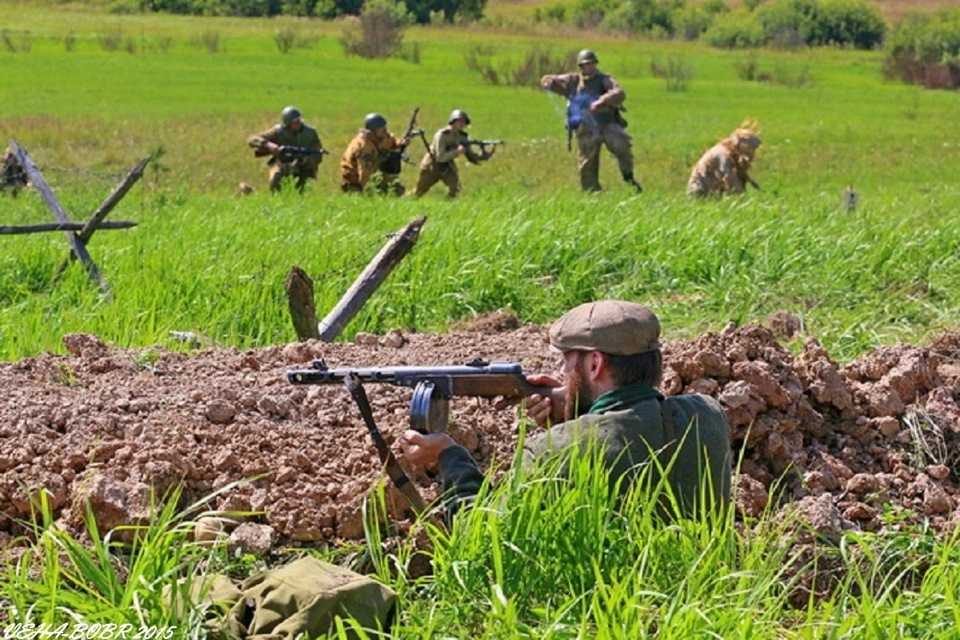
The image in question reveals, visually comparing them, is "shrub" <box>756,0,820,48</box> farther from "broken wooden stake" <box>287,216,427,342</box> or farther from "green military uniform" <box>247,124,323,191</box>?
"broken wooden stake" <box>287,216,427,342</box>

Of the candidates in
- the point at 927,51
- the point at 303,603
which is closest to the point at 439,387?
the point at 303,603

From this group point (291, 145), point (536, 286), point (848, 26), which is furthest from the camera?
point (848, 26)

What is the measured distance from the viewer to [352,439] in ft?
21.7

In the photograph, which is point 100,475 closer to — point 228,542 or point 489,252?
point 228,542

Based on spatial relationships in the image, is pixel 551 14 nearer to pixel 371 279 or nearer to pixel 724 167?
pixel 724 167

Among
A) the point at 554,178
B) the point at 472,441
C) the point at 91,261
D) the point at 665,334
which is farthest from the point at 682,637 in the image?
the point at 554,178

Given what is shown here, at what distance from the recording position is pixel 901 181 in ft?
89.9

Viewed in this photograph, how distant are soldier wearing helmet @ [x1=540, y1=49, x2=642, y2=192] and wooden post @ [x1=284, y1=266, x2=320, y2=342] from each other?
44.8 feet

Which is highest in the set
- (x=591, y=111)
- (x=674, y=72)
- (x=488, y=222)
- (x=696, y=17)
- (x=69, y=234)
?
(x=69, y=234)

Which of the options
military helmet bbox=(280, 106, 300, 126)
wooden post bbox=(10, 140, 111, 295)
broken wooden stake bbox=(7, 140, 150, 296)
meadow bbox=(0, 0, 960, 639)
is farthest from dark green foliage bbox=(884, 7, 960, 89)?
broken wooden stake bbox=(7, 140, 150, 296)

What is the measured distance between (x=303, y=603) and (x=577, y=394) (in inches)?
43.6

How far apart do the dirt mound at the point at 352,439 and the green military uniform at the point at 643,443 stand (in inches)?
24.2

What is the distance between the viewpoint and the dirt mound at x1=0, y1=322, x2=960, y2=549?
20.0 ft

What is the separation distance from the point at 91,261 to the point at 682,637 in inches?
324
